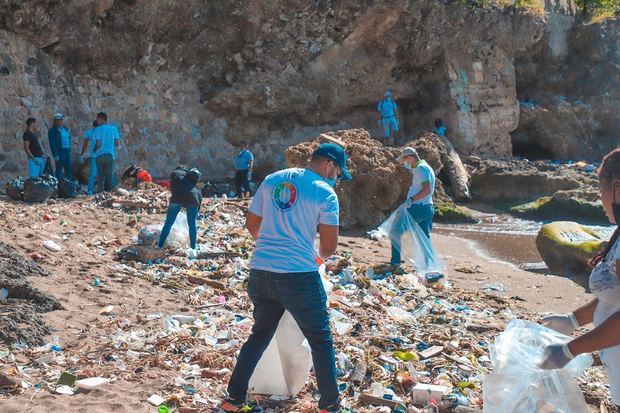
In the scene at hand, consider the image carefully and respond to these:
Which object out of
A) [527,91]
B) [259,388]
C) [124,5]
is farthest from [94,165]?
[527,91]

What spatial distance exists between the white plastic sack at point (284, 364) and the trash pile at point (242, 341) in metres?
0.07

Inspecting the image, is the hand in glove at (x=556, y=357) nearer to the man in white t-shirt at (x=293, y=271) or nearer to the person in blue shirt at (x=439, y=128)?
the man in white t-shirt at (x=293, y=271)

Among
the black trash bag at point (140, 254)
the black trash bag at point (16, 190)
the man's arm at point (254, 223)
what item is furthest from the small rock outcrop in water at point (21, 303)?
Result: the black trash bag at point (16, 190)

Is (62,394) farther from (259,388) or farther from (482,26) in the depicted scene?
(482,26)

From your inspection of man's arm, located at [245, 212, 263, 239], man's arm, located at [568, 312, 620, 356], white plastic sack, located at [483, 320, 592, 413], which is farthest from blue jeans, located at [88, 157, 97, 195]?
man's arm, located at [568, 312, 620, 356]

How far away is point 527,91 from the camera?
22422 millimetres

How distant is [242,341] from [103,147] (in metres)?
7.80

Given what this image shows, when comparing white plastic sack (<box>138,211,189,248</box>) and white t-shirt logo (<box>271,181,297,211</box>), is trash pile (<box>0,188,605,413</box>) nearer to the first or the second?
white plastic sack (<box>138,211,189,248</box>)

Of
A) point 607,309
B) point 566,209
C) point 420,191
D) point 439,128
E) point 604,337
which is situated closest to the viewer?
point 604,337

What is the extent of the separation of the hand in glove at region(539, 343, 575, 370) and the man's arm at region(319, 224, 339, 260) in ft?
4.64

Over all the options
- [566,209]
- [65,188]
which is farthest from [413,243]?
[566,209]

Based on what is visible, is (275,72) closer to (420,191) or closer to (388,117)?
(388,117)

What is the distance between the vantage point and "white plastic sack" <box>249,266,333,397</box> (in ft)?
12.8

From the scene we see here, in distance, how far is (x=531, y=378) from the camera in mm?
2818
